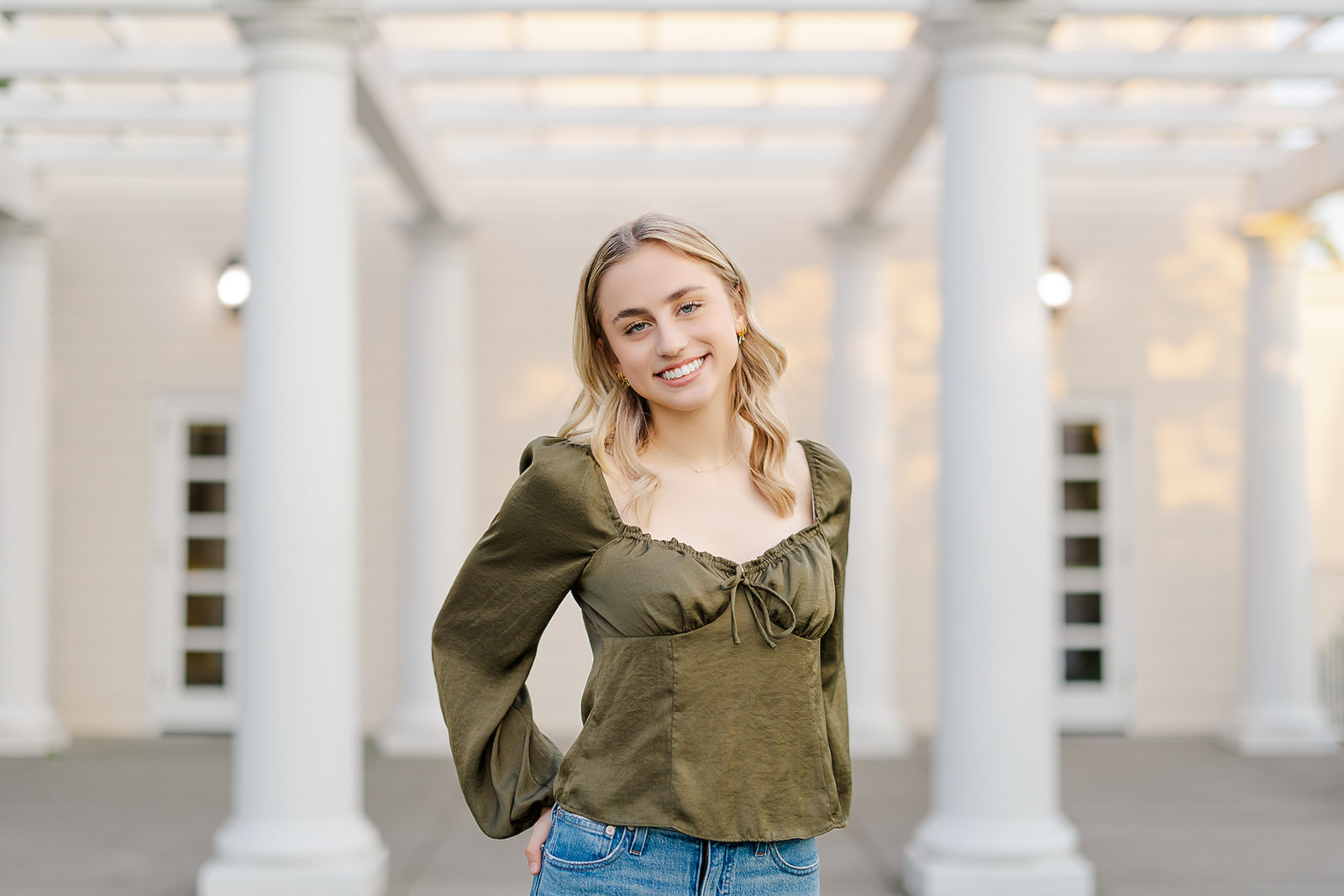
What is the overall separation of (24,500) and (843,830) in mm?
5545

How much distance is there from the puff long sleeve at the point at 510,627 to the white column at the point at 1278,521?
287 inches

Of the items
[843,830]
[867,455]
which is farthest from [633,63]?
[843,830]

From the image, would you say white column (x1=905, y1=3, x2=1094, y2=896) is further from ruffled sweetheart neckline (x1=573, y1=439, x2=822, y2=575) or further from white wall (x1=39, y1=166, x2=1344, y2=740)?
white wall (x1=39, y1=166, x2=1344, y2=740)

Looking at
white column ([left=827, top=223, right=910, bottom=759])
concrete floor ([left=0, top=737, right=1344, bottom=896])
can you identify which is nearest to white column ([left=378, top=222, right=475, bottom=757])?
concrete floor ([left=0, top=737, right=1344, bottom=896])

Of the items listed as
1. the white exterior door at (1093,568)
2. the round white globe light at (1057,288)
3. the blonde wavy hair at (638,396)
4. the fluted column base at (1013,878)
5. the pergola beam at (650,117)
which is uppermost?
the pergola beam at (650,117)

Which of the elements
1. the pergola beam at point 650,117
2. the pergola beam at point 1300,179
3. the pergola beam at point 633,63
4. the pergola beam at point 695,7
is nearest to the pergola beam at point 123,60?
the pergola beam at point 633,63

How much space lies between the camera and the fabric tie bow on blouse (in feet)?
4.98

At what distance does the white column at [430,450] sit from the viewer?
25.2 feet

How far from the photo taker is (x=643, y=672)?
150cm

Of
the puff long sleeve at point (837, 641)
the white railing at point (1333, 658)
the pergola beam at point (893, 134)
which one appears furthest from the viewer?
the white railing at point (1333, 658)

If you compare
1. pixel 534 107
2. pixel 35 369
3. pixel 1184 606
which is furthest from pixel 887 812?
pixel 35 369

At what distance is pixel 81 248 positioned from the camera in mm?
8484

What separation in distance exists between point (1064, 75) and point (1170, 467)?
3.75 metres

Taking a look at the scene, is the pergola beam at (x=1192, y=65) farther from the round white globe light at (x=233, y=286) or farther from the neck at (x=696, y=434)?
the round white globe light at (x=233, y=286)
